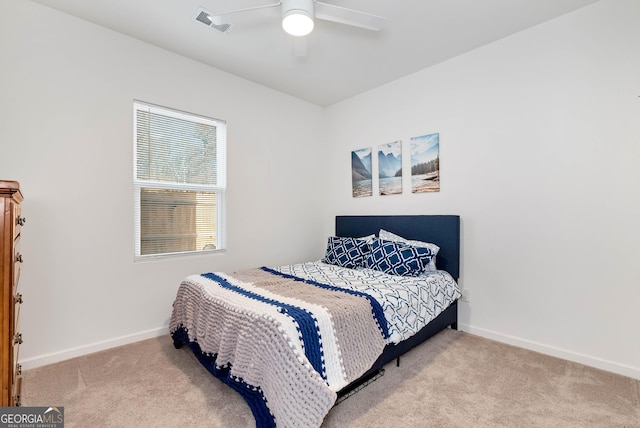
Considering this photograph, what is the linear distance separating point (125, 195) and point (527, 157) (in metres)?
3.48

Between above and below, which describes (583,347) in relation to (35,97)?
below

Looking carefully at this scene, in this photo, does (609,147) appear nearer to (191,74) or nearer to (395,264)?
(395,264)

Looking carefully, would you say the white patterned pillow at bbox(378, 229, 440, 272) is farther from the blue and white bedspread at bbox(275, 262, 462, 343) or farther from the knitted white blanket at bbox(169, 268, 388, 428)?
the knitted white blanket at bbox(169, 268, 388, 428)

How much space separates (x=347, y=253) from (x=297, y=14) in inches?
85.2

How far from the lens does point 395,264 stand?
→ 8.90 ft

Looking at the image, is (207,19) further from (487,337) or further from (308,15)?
(487,337)

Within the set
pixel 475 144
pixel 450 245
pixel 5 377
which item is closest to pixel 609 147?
pixel 475 144

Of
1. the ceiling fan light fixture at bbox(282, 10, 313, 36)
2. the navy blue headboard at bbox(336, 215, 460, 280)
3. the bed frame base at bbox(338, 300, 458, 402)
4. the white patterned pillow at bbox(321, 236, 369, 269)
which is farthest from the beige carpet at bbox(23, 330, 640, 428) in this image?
the ceiling fan light fixture at bbox(282, 10, 313, 36)

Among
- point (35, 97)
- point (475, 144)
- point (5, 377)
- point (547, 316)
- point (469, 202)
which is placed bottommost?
point (547, 316)

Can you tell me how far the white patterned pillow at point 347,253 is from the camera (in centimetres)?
309

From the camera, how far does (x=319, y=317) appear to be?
1688 mm

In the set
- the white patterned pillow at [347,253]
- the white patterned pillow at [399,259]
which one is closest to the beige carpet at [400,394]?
the white patterned pillow at [399,259]

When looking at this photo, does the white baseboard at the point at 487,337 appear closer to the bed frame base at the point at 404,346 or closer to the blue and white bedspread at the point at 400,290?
the bed frame base at the point at 404,346

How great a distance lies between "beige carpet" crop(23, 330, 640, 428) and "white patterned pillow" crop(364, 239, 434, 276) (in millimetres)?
684
